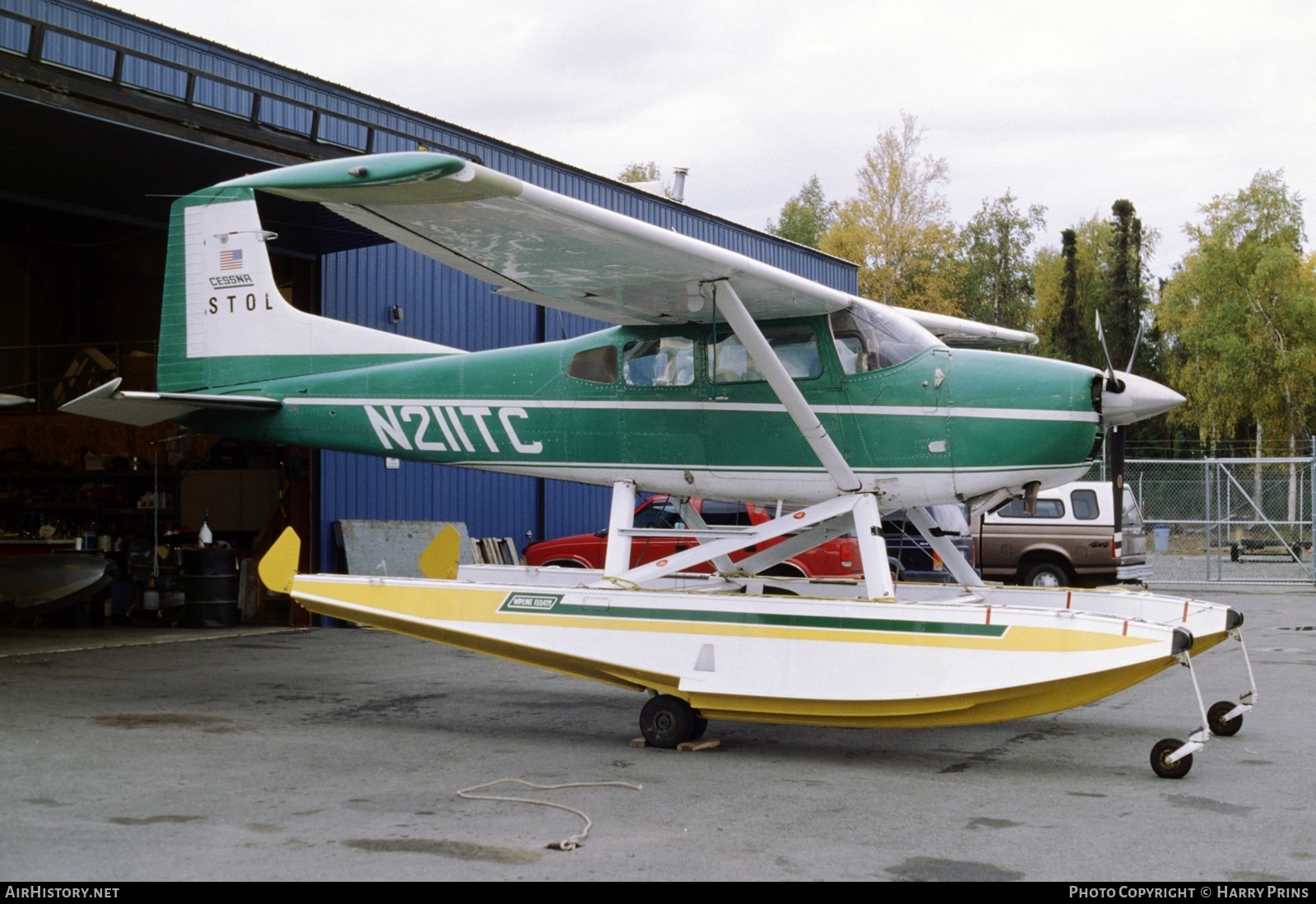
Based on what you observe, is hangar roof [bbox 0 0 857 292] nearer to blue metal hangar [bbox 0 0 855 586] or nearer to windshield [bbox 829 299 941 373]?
blue metal hangar [bbox 0 0 855 586]

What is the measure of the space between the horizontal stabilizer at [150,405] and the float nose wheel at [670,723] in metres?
4.16

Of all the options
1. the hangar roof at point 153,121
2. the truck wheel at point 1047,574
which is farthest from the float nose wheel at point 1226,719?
the truck wheel at point 1047,574

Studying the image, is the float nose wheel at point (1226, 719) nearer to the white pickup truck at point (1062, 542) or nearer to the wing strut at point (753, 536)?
the wing strut at point (753, 536)

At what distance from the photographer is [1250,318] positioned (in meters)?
44.3

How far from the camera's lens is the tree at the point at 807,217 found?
6750 cm

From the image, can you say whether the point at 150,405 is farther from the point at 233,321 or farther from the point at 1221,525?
the point at 1221,525

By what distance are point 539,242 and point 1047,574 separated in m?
13.1

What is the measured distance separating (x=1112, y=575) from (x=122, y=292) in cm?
1593

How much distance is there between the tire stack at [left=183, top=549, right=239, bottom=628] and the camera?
14344 millimetres

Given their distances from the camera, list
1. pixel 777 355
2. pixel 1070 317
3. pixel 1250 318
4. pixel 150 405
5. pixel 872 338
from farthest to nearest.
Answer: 1. pixel 1070 317
2. pixel 1250 318
3. pixel 150 405
4. pixel 777 355
5. pixel 872 338

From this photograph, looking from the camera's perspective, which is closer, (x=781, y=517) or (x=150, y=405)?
(x=781, y=517)

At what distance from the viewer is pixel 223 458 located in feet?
51.6

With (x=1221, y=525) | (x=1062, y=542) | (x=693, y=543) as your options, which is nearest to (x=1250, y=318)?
(x=1221, y=525)
